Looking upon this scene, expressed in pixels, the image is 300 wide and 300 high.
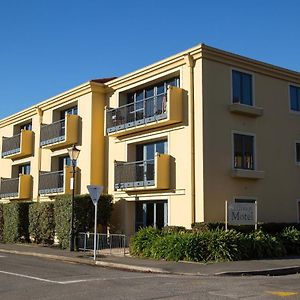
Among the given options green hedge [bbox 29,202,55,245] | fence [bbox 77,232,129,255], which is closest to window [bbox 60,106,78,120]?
green hedge [bbox 29,202,55,245]

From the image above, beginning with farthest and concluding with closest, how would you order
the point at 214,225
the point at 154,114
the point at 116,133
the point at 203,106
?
the point at 116,133 < the point at 154,114 < the point at 203,106 < the point at 214,225

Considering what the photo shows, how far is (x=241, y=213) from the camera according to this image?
780 inches

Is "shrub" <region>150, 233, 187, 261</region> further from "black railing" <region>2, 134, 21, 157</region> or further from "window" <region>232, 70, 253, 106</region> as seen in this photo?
"black railing" <region>2, 134, 21, 157</region>

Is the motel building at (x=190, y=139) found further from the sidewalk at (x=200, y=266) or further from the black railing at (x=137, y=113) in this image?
the sidewalk at (x=200, y=266)

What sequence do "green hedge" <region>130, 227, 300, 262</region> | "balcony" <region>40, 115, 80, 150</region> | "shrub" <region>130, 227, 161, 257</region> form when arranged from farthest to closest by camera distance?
"balcony" <region>40, 115, 80, 150</region>
"shrub" <region>130, 227, 161, 257</region>
"green hedge" <region>130, 227, 300, 262</region>

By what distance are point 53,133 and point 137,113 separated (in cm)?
663

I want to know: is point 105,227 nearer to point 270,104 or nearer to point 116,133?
point 116,133

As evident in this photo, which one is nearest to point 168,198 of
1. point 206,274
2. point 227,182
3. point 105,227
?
point 227,182

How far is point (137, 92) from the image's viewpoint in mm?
26031

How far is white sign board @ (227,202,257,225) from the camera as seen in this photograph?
64.1ft

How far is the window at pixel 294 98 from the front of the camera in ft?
82.4

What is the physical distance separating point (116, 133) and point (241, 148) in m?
6.17

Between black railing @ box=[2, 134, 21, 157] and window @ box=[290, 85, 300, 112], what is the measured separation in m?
16.8

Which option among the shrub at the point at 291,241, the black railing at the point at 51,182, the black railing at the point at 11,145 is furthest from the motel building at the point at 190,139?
the black railing at the point at 11,145
